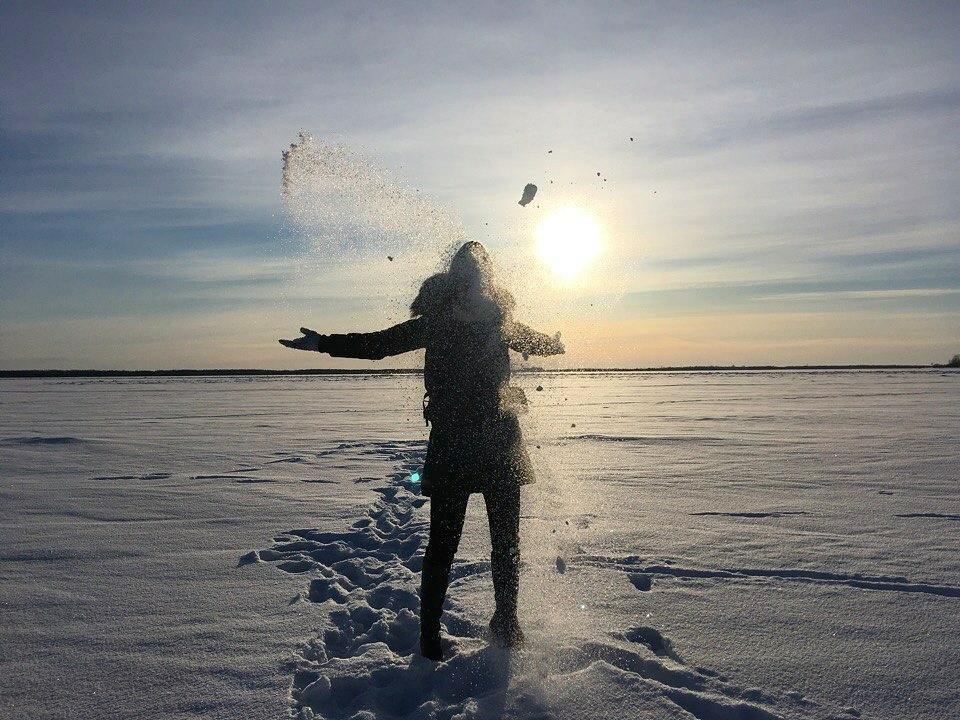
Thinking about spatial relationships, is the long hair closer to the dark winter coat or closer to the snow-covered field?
the dark winter coat

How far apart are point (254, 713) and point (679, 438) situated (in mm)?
10031

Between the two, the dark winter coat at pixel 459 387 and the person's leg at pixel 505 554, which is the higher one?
the dark winter coat at pixel 459 387

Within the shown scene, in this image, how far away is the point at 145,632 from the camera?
3.46 meters

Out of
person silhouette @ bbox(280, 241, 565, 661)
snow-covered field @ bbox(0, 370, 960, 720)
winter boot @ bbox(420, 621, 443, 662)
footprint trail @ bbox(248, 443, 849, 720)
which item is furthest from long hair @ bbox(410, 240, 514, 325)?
footprint trail @ bbox(248, 443, 849, 720)

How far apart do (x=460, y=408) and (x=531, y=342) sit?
56cm

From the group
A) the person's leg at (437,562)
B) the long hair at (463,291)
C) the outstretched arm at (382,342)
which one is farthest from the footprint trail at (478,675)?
the long hair at (463,291)

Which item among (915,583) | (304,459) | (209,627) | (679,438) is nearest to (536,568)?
(209,627)

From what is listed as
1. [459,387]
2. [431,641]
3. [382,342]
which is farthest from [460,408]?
[431,641]

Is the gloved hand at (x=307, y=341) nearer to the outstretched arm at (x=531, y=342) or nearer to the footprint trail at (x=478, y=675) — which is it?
the outstretched arm at (x=531, y=342)

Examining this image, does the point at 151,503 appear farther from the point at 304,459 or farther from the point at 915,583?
the point at 915,583

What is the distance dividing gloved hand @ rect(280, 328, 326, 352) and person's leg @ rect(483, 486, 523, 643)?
3.76ft

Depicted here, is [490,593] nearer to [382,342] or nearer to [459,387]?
[459,387]

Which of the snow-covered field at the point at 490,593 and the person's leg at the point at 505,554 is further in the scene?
the person's leg at the point at 505,554

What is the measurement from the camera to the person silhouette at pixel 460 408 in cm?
308
